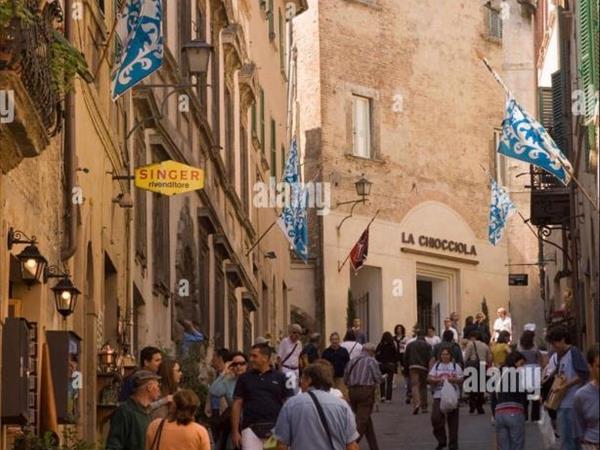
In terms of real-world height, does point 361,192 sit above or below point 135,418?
above

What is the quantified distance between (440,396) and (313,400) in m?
11.7

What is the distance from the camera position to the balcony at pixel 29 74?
40.8ft

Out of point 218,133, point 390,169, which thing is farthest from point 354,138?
point 218,133

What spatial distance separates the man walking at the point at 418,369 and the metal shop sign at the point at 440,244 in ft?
59.3

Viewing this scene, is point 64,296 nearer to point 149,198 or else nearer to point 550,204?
point 149,198

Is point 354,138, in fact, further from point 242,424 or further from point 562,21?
point 242,424

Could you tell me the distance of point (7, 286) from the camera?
14.8m

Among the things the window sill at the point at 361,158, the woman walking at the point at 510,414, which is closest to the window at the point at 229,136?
the window sill at the point at 361,158

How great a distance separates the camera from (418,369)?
32688 mm

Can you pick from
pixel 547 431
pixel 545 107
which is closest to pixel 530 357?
pixel 547 431

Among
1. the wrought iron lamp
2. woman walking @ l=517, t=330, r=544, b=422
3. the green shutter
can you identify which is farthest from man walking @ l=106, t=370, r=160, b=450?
the wrought iron lamp

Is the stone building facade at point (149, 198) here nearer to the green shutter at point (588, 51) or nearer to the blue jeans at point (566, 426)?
the blue jeans at point (566, 426)

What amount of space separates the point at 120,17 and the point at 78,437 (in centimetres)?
485

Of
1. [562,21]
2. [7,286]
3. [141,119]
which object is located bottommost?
[7,286]
